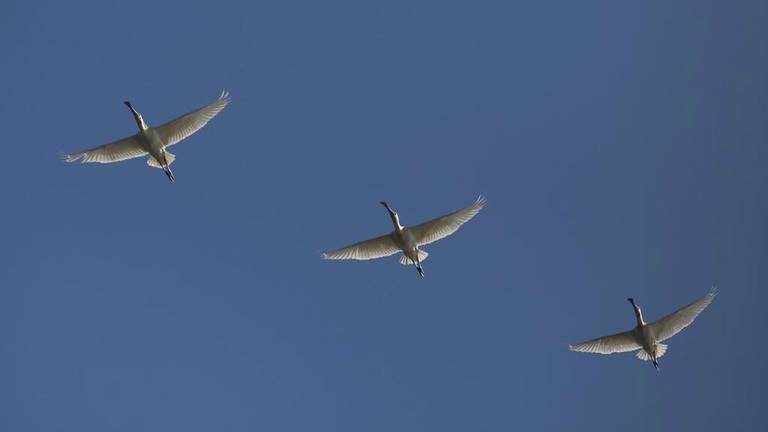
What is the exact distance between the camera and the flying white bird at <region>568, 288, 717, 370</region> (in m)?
53.6

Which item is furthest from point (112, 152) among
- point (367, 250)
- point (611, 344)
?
point (611, 344)

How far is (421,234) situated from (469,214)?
8.29ft

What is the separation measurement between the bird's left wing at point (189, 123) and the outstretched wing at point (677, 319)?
22472 mm

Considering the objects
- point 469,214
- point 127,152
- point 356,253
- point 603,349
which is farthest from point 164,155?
point 603,349

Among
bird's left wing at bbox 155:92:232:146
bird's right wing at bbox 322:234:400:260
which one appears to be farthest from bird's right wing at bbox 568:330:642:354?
bird's left wing at bbox 155:92:232:146

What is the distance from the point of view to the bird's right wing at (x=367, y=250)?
2087 inches

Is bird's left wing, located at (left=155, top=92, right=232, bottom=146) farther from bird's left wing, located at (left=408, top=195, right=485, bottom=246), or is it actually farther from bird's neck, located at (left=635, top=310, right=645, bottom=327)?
bird's neck, located at (left=635, top=310, right=645, bottom=327)

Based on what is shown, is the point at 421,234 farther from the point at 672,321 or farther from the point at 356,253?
the point at 672,321

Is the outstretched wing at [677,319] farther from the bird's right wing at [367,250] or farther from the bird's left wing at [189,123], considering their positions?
the bird's left wing at [189,123]

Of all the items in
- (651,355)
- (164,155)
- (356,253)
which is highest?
(164,155)

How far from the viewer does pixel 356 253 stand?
53594mm

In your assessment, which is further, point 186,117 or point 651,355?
point 651,355

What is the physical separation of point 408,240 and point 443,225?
5.79 ft

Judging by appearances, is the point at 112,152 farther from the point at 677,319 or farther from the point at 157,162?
the point at 677,319
